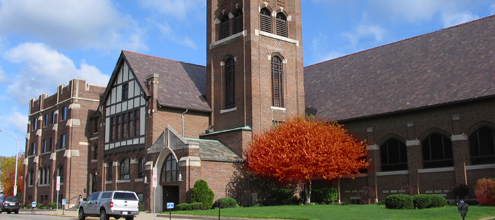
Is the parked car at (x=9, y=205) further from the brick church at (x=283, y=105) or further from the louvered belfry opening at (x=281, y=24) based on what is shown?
the louvered belfry opening at (x=281, y=24)

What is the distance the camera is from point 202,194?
102ft

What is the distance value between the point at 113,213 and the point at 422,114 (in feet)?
63.9

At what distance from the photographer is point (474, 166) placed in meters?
28.4

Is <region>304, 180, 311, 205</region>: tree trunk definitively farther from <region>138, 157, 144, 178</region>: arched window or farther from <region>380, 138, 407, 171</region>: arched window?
<region>138, 157, 144, 178</region>: arched window

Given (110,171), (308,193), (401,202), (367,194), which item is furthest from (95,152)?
(401,202)

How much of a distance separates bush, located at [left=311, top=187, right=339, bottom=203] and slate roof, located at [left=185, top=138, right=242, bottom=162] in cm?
590

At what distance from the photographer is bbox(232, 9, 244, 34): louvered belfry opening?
126ft

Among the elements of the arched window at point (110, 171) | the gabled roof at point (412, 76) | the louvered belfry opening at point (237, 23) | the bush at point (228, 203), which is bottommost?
the bush at point (228, 203)

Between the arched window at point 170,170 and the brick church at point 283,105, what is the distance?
0.07m

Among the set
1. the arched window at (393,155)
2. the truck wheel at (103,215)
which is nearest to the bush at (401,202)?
the arched window at (393,155)

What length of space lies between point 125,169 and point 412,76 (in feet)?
78.2

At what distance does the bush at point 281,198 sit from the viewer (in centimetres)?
3381

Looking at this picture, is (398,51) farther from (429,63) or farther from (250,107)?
(250,107)

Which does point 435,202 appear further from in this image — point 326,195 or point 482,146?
point 326,195
